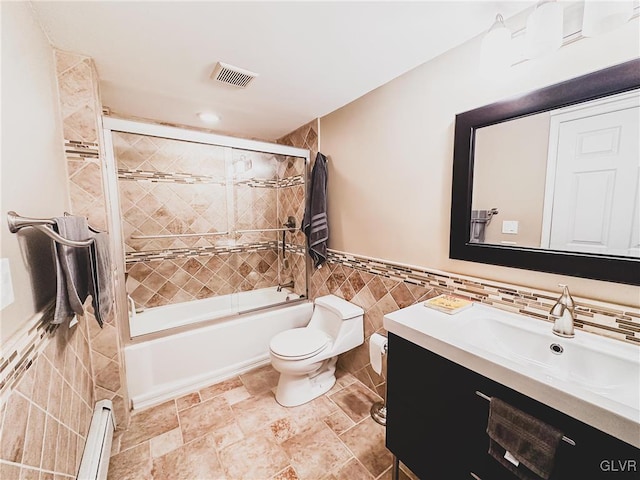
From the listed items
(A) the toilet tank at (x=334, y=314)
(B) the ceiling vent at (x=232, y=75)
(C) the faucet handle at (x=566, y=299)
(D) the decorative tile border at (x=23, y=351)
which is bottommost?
(A) the toilet tank at (x=334, y=314)

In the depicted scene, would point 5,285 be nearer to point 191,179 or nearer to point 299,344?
point 299,344

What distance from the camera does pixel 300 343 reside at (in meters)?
1.86

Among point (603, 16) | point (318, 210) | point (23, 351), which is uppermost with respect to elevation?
point (603, 16)

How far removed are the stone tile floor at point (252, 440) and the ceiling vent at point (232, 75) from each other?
2.22 meters

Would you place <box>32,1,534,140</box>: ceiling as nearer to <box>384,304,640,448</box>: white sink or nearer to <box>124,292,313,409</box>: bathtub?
<box>384,304,640,448</box>: white sink

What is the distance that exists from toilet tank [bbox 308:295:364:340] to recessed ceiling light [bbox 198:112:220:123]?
188 cm

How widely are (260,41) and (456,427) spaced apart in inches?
77.3

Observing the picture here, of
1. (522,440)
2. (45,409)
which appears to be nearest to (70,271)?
(45,409)

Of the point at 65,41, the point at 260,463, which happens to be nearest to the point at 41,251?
the point at 65,41

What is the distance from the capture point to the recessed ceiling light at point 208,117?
2.25 m

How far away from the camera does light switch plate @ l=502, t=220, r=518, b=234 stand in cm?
122

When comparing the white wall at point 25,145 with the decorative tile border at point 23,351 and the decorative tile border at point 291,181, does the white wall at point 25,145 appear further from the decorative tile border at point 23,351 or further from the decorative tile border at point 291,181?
the decorative tile border at point 291,181

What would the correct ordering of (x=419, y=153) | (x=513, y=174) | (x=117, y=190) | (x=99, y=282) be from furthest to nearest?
(x=117, y=190) → (x=419, y=153) → (x=513, y=174) → (x=99, y=282)

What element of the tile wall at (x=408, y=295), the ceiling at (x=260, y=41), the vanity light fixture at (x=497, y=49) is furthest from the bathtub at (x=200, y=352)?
the vanity light fixture at (x=497, y=49)
